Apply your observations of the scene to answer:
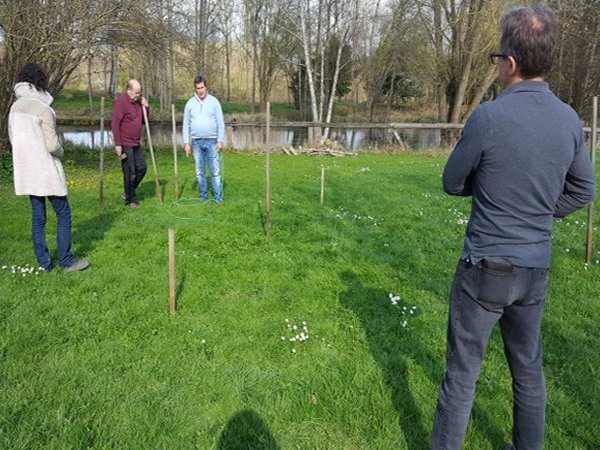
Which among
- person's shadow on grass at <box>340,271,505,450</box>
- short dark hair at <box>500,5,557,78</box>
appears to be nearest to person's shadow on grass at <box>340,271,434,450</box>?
person's shadow on grass at <box>340,271,505,450</box>

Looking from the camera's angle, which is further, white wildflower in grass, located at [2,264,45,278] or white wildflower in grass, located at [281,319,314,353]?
white wildflower in grass, located at [2,264,45,278]

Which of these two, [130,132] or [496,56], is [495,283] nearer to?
[496,56]

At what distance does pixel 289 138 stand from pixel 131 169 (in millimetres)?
18191

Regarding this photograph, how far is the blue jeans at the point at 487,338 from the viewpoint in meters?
2.01

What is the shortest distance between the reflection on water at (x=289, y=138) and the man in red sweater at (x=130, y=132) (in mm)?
10528

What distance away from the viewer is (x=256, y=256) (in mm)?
5879

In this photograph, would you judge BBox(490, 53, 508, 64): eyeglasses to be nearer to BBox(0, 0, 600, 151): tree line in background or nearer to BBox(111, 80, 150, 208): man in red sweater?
BBox(111, 80, 150, 208): man in red sweater

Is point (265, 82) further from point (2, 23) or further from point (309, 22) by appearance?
point (2, 23)

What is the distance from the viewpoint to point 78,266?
5188 millimetres

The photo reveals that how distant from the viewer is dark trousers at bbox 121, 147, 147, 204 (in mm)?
8273

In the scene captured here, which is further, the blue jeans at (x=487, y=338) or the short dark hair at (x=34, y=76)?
the short dark hair at (x=34, y=76)

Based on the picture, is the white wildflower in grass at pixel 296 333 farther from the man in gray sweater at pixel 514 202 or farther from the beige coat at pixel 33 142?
the beige coat at pixel 33 142

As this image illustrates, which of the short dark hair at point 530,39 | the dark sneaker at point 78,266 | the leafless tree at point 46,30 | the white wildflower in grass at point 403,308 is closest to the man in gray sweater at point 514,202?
the short dark hair at point 530,39

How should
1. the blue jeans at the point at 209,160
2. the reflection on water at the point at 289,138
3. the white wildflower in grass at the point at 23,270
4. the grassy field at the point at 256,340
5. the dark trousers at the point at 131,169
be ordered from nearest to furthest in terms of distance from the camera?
the grassy field at the point at 256,340
the white wildflower in grass at the point at 23,270
the dark trousers at the point at 131,169
the blue jeans at the point at 209,160
the reflection on water at the point at 289,138
